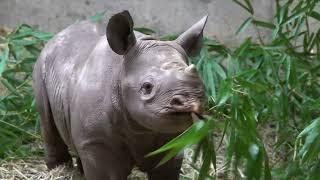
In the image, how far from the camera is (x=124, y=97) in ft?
7.66

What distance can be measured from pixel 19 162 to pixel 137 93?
142 centimetres

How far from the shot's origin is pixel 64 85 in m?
2.74

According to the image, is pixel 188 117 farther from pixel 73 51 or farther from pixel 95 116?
pixel 73 51

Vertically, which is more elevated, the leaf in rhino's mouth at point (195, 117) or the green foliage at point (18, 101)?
the leaf in rhino's mouth at point (195, 117)

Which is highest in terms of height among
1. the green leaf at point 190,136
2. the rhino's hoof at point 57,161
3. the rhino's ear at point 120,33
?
the rhino's ear at point 120,33

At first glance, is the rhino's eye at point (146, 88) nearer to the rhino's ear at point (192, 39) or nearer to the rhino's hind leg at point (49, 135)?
the rhino's ear at point (192, 39)

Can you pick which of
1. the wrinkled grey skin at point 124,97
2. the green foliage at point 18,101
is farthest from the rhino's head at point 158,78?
the green foliage at point 18,101

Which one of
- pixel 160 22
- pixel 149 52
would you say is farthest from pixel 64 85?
pixel 160 22

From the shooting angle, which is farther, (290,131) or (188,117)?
(290,131)

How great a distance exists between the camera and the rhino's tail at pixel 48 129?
301 cm

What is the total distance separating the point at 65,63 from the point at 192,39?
0.58 m

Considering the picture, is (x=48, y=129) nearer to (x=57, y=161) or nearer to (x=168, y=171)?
(x=57, y=161)

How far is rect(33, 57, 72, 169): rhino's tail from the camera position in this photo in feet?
9.89

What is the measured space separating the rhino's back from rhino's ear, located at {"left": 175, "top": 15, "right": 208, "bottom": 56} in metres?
0.39
